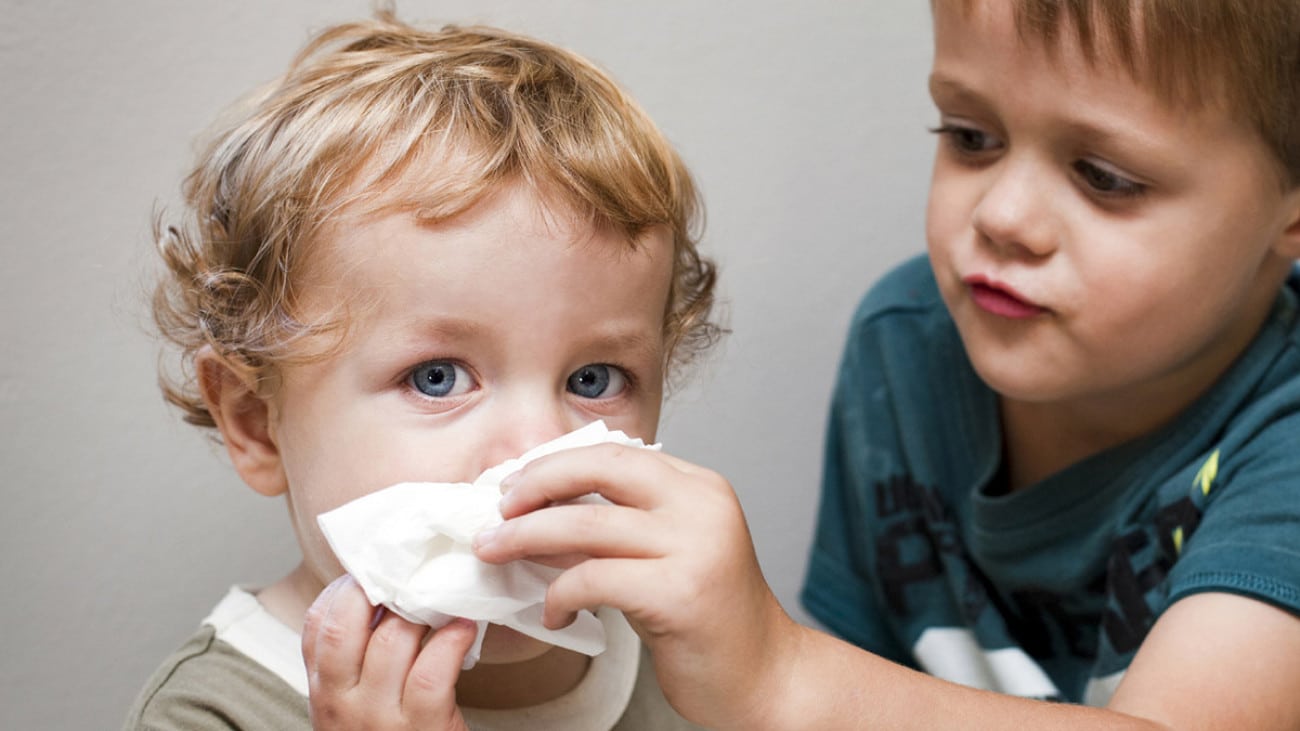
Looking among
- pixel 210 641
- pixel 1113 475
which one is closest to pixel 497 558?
pixel 210 641

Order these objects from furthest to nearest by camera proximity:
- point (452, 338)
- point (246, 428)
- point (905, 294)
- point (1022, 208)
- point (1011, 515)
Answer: point (905, 294) → point (1011, 515) → point (1022, 208) → point (246, 428) → point (452, 338)

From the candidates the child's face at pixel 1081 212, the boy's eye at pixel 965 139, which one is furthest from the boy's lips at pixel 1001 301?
the boy's eye at pixel 965 139

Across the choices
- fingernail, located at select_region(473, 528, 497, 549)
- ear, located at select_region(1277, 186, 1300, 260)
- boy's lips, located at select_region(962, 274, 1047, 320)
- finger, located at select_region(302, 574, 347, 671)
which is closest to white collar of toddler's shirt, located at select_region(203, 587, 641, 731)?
finger, located at select_region(302, 574, 347, 671)

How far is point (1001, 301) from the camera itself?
3.39ft

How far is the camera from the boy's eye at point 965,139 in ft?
3.43

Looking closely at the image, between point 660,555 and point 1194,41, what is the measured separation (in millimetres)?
559

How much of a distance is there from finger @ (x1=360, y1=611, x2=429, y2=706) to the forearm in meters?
0.18

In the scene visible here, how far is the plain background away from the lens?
989 millimetres

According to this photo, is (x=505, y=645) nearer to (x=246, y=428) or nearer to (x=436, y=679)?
(x=436, y=679)

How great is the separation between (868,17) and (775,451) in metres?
0.45

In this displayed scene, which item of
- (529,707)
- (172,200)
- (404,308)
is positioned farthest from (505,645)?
(172,200)

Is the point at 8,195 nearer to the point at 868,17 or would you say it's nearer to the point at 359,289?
the point at 359,289

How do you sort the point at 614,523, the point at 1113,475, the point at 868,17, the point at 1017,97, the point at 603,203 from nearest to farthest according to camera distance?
the point at 614,523 < the point at 603,203 < the point at 1017,97 < the point at 1113,475 < the point at 868,17

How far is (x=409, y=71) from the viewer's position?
82cm
